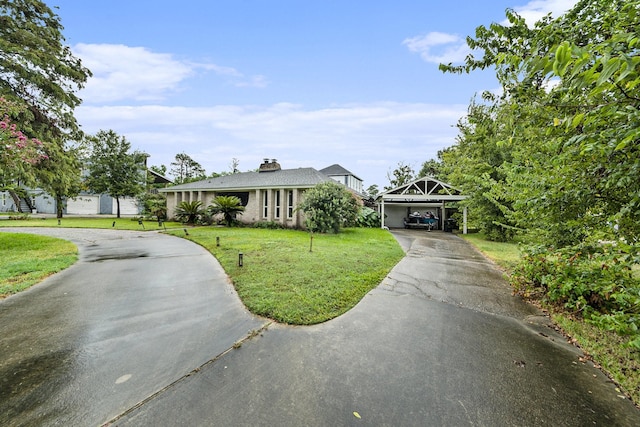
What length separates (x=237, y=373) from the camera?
243 cm

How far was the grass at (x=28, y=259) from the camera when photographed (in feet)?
16.4

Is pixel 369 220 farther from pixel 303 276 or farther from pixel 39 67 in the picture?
pixel 39 67

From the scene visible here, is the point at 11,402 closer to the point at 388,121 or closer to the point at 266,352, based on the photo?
the point at 266,352

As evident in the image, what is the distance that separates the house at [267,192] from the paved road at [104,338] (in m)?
10.6

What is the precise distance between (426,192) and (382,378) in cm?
1811

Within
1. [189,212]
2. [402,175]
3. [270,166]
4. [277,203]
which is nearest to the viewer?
[277,203]

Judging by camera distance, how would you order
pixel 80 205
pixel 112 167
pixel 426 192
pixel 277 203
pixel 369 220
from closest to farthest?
pixel 277 203, pixel 426 192, pixel 369 220, pixel 112 167, pixel 80 205

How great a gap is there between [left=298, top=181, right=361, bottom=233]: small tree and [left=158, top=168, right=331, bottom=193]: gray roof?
7.09ft

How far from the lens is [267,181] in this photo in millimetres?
18000

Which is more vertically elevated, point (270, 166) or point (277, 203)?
point (270, 166)

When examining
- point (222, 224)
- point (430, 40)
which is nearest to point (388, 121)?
point (430, 40)

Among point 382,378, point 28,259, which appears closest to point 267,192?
point 28,259

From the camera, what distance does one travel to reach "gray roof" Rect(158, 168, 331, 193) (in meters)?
16.6

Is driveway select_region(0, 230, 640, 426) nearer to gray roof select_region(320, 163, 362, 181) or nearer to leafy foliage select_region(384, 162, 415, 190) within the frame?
gray roof select_region(320, 163, 362, 181)
